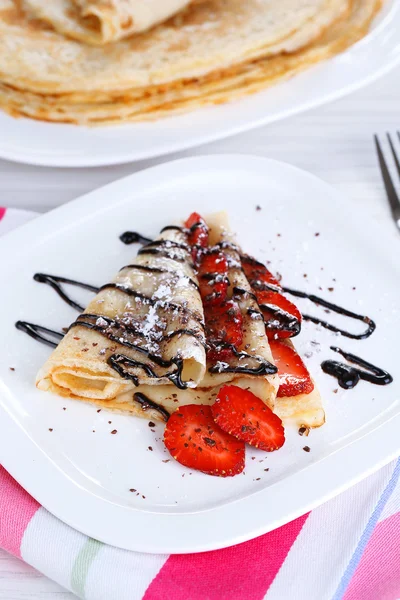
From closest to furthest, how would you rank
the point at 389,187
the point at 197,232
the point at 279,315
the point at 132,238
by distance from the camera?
1. the point at 279,315
2. the point at 197,232
3. the point at 132,238
4. the point at 389,187

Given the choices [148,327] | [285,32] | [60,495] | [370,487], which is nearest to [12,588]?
[60,495]

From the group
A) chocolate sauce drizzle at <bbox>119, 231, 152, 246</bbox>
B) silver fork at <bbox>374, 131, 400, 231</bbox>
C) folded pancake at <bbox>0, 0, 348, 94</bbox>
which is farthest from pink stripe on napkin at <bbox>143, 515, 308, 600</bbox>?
folded pancake at <bbox>0, 0, 348, 94</bbox>

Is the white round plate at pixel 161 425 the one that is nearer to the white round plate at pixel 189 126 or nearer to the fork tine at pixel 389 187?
the white round plate at pixel 189 126

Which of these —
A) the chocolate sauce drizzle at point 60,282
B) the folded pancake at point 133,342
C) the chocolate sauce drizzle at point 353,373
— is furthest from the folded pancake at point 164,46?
the chocolate sauce drizzle at point 353,373

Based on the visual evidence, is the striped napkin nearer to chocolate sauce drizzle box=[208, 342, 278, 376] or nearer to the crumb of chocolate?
the crumb of chocolate

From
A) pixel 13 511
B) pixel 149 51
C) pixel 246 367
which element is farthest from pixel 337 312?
pixel 149 51

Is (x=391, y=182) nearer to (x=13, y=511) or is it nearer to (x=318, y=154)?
(x=318, y=154)
